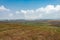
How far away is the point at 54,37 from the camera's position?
111 feet

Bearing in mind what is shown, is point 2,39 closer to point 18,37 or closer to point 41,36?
point 18,37

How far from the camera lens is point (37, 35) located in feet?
109

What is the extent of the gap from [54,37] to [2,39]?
603 inches

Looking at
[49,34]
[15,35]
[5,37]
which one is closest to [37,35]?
[49,34]

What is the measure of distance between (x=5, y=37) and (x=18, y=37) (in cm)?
345

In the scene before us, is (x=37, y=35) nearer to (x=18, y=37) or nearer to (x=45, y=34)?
(x=45, y=34)

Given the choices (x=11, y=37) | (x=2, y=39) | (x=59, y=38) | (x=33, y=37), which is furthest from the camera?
(x=59, y=38)

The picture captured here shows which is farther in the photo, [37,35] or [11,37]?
[37,35]

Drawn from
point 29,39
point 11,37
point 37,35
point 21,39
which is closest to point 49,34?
point 37,35

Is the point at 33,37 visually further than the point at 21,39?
Yes

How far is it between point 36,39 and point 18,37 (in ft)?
16.6

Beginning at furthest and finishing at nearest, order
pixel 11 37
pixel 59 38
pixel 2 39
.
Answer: pixel 59 38, pixel 11 37, pixel 2 39

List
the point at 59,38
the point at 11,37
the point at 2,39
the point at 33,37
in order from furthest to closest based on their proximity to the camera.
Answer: the point at 59,38
the point at 33,37
the point at 11,37
the point at 2,39

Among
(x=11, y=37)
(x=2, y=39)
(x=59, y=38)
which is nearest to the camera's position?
(x=2, y=39)
